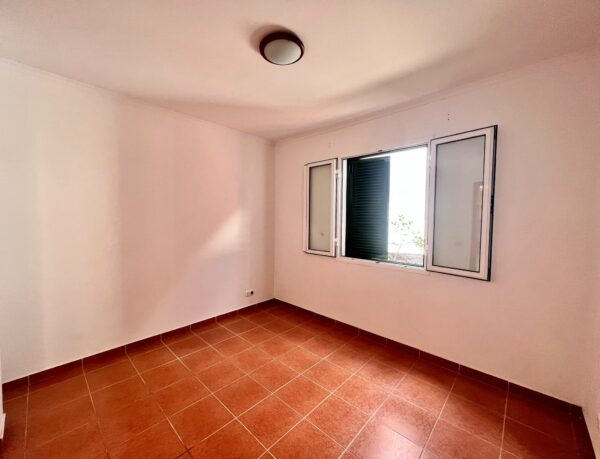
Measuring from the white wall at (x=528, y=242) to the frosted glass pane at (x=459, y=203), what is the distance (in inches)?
5.2

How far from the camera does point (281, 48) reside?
165 cm

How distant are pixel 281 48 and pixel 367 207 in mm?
1963

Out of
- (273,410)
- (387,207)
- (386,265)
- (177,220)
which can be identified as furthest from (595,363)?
(177,220)

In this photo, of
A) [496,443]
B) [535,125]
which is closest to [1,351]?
[496,443]

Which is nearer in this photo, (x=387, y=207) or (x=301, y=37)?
(x=301, y=37)

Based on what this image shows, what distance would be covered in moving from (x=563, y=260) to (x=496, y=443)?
4.38 feet

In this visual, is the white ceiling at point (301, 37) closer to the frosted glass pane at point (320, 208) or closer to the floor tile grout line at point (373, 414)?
the frosted glass pane at point (320, 208)

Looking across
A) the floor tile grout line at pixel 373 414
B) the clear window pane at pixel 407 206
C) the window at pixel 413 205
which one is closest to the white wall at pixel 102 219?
the window at pixel 413 205

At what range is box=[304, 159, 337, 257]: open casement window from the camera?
3281 mm

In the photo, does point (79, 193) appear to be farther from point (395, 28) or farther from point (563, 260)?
point (563, 260)

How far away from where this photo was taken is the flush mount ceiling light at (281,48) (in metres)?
1.60

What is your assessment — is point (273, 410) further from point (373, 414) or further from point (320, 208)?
point (320, 208)

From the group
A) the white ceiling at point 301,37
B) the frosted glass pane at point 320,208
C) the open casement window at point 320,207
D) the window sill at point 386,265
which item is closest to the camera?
the white ceiling at point 301,37

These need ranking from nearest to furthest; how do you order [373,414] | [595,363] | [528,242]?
1. [595,363]
2. [373,414]
3. [528,242]
